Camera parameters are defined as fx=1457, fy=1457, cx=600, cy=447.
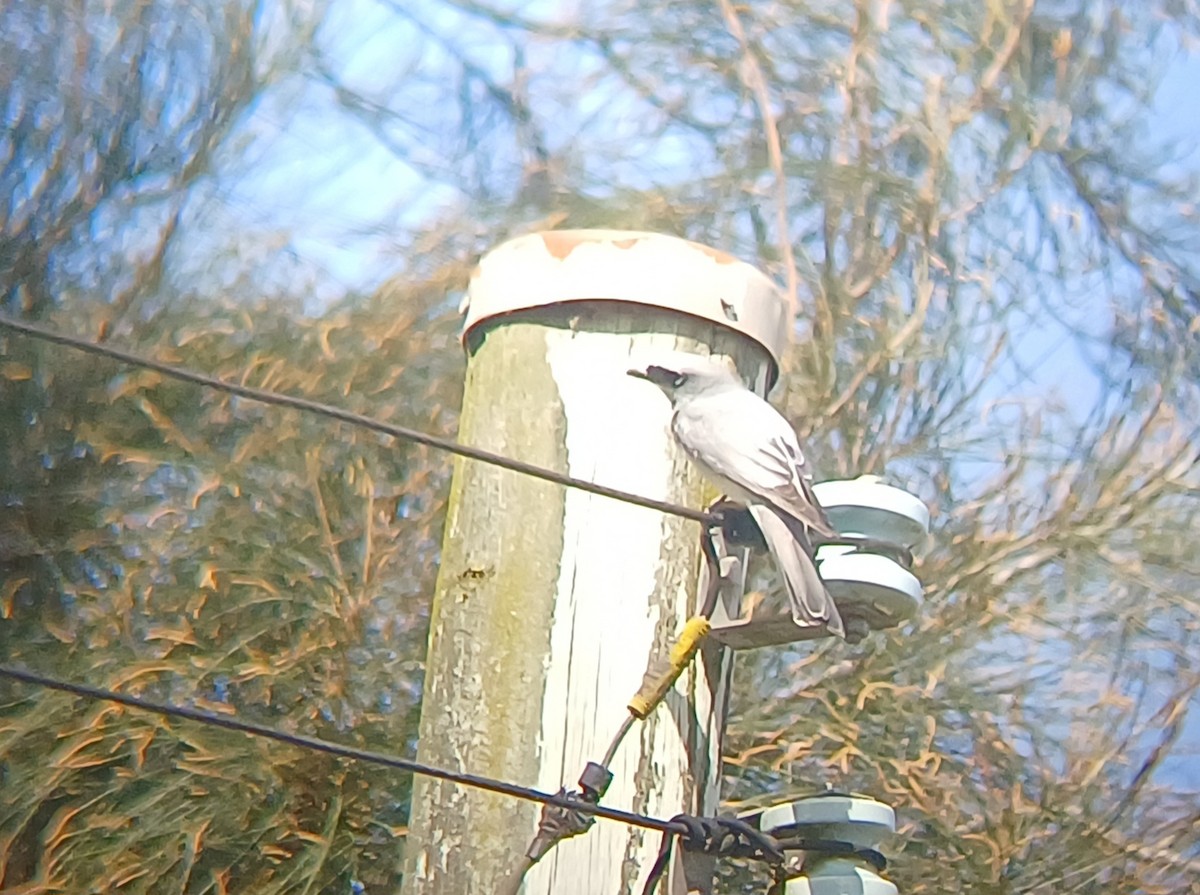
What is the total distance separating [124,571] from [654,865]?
3.54 ft

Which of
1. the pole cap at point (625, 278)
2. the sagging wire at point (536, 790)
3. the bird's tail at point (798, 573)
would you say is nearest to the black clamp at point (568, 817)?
the sagging wire at point (536, 790)

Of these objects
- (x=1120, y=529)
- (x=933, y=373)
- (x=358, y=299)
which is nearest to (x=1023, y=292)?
(x=933, y=373)

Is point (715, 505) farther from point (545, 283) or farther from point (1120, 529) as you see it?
point (1120, 529)

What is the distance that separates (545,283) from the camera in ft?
2.54

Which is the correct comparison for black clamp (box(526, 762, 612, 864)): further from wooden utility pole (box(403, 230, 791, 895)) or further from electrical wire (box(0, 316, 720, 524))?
electrical wire (box(0, 316, 720, 524))

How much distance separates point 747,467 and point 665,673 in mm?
137

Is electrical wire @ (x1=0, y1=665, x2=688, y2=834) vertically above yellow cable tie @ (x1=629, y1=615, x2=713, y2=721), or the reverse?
yellow cable tie @ (x1=629, y1=615, x2=713, y2=721)

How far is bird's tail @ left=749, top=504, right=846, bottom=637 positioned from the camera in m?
0.72

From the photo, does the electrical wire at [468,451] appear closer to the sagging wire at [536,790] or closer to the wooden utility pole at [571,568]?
the wooden utility pole at [571,568]

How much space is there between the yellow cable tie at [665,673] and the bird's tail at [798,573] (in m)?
Answer: 0.05

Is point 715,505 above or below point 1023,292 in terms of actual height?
below

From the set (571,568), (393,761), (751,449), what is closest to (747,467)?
(751,449)

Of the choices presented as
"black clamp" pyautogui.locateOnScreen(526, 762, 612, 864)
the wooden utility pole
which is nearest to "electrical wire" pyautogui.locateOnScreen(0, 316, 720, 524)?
the wooden utility pole

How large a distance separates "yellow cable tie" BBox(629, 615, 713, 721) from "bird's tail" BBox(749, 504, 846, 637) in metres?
0.05
